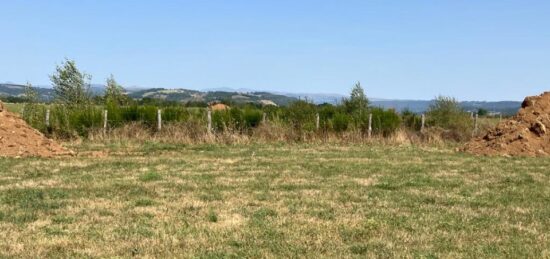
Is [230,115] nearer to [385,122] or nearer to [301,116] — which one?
[301,116]

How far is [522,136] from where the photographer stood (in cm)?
2100

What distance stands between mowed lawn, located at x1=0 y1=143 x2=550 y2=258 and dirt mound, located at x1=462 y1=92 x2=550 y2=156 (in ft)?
12.4

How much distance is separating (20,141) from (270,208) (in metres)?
11.5

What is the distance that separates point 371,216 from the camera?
8.83m

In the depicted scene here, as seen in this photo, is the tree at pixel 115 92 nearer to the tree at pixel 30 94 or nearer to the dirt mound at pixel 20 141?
the tree at pixel 30 94

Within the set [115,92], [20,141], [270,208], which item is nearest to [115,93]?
[115,92]

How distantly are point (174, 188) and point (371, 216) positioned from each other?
425 cm

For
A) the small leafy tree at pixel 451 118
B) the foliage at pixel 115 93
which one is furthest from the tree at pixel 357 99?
the foliage at pixel 115 93

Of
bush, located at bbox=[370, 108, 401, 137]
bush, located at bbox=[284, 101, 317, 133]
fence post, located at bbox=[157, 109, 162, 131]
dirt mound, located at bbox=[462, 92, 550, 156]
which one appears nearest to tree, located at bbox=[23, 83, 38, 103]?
fence post, located at bbox=[157, 109, 162, 131]

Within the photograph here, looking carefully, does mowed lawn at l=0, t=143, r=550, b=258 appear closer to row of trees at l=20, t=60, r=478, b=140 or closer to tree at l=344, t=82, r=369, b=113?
row of trees at l=20, t=60, r=478, b=140

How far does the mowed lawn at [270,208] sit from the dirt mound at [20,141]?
118cm

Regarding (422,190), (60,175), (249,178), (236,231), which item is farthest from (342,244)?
(60,175)

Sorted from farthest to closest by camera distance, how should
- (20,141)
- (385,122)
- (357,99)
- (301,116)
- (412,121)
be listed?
(357,99), (412,121), (301,116), (385,122), (20,141)

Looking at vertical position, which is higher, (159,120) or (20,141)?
(159,120)
